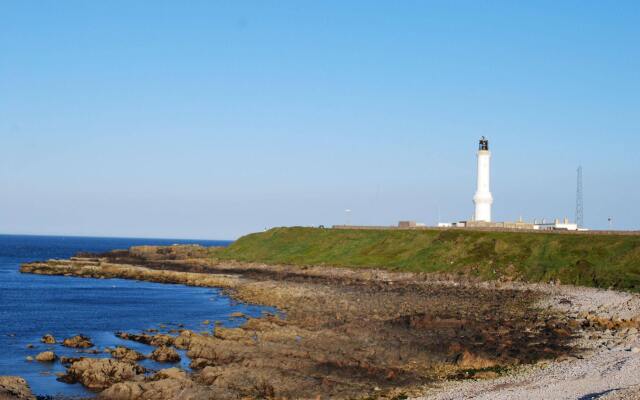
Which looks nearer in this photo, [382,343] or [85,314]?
[382,343]

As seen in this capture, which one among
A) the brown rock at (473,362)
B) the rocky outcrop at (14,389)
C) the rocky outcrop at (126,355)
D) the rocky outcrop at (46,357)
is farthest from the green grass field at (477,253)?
the rocky outcrop at (14,389)

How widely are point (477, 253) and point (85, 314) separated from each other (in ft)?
140

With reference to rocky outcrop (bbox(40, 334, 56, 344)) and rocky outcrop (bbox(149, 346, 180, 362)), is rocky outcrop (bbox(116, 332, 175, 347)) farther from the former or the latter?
rocky outcrop (bbox(40, 334, 56, 344))

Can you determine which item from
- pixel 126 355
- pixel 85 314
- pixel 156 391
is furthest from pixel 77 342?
pixel 85 314

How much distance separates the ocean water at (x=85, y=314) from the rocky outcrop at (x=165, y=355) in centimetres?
47

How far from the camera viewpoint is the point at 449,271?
78062 millimetres

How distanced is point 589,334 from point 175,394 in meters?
24.9

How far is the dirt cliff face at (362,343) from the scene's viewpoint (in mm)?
31266

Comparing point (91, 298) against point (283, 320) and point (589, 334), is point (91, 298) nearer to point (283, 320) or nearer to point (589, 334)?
point (283, 320)

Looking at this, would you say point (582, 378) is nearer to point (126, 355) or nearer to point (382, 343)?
point (382, 343)

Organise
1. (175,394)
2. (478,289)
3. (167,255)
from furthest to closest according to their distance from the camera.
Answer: (167,255), (478,289), (175,394)

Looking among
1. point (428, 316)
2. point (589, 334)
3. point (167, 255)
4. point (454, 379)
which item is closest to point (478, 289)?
point (428, 316)

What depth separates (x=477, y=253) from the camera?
80812 millimetres

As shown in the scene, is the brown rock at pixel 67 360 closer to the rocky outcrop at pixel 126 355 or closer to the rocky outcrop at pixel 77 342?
the rocky outcrop at pixel 126 355
